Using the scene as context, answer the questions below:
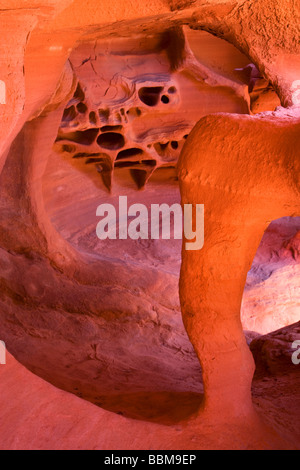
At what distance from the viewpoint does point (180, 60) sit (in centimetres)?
580

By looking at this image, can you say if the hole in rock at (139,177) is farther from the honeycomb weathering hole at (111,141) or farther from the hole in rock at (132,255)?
the honeycomb weathering hole at (111,141)

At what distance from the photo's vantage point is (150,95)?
19.6 ft

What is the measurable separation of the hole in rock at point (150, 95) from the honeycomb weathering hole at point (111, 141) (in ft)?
1.70

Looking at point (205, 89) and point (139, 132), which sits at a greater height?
point (205, 89)

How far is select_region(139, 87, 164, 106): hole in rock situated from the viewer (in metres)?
5.93

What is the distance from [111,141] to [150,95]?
28.4 inches

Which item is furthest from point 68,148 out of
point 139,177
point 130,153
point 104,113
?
point 139,177

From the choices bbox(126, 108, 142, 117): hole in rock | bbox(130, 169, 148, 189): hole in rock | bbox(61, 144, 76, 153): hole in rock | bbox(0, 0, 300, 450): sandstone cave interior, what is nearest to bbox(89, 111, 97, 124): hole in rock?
bbox(0, 0, 300, 450): sandstone cave interior

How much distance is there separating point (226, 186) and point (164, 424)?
1.13 metres

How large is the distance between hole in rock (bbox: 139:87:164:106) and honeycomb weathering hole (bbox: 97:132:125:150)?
520 millimetres

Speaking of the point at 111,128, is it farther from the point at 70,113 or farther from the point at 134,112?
the point at 70,113

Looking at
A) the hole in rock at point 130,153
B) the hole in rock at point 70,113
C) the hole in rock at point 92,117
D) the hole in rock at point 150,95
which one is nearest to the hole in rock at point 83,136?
the hole in rock at point 92,117

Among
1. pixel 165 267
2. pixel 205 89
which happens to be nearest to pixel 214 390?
pixel 165 267
